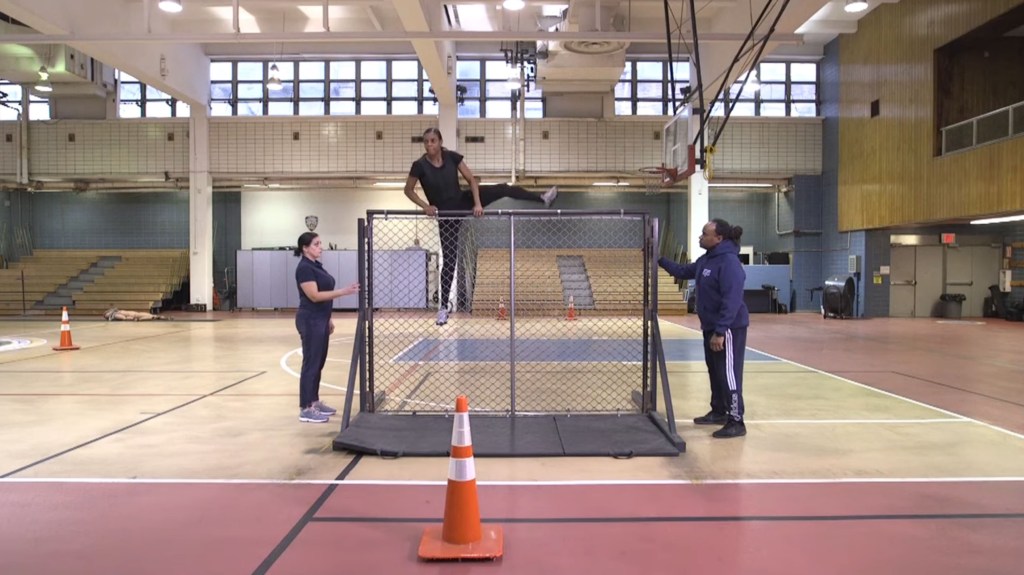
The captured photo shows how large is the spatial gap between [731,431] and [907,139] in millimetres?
15873

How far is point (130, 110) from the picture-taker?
75.0 feet

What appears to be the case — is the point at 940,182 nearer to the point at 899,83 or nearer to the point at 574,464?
the point at 899,83

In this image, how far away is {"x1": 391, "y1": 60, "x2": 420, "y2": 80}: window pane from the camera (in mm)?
22688

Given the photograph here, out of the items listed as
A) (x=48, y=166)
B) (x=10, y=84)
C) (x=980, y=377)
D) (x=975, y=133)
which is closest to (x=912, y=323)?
(x=975, y=133)

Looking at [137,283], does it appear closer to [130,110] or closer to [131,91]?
[130,110]

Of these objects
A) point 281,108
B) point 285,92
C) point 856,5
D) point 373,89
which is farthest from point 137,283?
point 856,5

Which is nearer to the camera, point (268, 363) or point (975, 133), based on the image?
A: point (268, 363)

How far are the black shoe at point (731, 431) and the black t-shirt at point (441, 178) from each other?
3.29 metres

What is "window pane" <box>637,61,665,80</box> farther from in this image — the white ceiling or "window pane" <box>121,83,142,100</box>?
"window pane" <box>121,83,142,100</box>

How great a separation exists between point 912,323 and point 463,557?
1855 centimetres

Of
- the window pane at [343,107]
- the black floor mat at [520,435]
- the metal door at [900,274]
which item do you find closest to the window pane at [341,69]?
the window pane at [343,107]

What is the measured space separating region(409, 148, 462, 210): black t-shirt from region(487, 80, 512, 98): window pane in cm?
1735

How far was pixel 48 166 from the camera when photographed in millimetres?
22219

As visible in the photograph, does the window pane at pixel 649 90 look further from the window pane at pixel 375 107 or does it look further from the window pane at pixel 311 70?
the window pane at pixel 311 70
